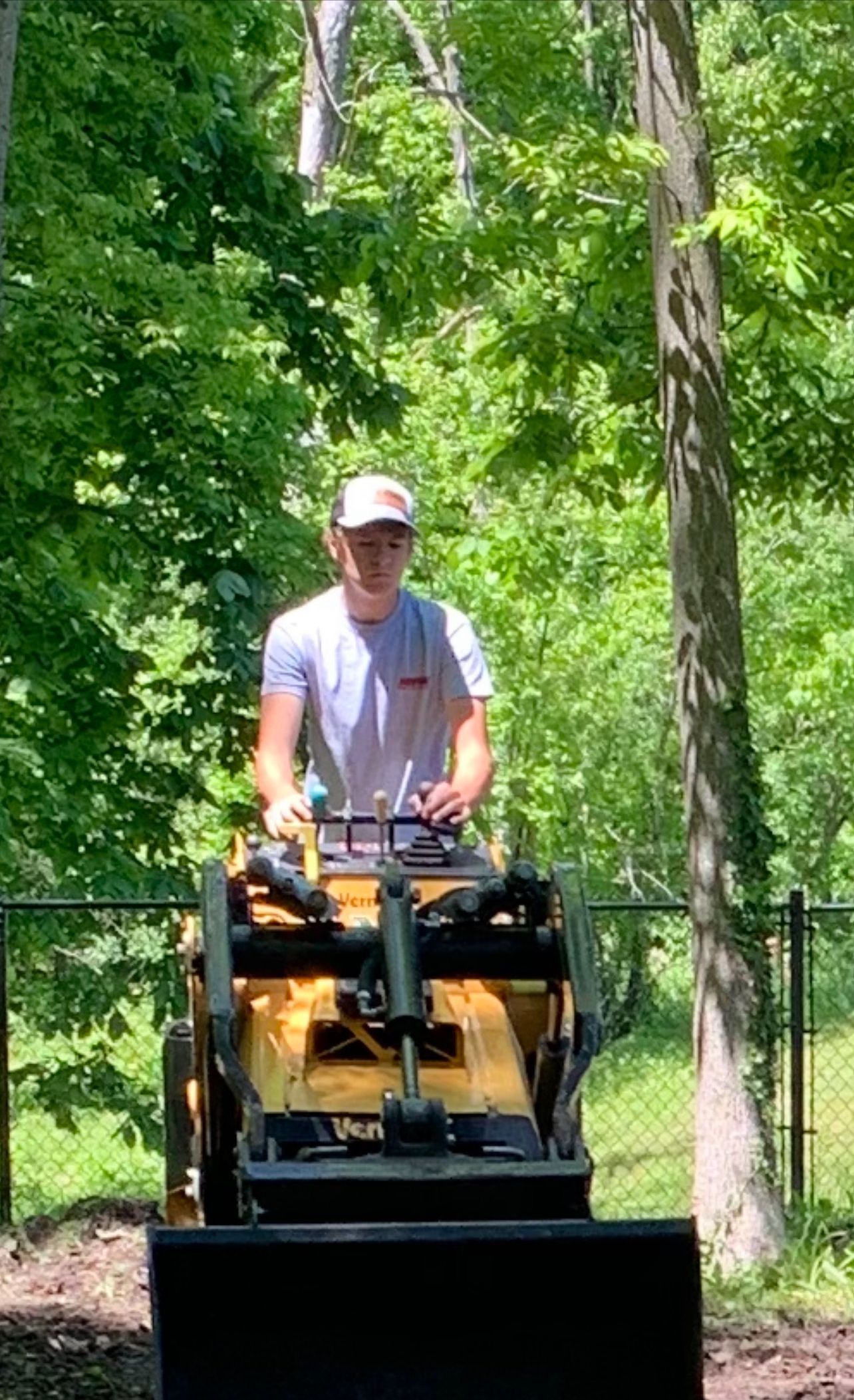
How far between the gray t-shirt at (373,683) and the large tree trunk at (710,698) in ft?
10.8

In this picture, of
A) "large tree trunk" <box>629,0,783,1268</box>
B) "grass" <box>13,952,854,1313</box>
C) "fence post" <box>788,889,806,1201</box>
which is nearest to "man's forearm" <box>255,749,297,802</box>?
"grass" <box>13,952,854,1313</box>

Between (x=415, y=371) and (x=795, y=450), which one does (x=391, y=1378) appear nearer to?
(x=795, y=450)

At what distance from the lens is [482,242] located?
9.89m

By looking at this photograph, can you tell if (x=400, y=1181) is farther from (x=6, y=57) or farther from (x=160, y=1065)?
(x=160, y=1065)

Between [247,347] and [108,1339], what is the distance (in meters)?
7.16

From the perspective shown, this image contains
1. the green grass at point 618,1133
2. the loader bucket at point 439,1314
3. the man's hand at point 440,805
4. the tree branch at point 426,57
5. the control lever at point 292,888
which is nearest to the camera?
the loader bucket at point 439,1314

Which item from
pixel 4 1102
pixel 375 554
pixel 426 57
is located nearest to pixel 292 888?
pixel 375 554

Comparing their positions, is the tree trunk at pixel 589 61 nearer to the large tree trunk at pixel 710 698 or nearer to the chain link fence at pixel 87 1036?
Result: the chain link fence at pixel 87 1036

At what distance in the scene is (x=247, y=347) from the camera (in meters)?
13.2

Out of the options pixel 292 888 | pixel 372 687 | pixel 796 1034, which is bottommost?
pixel 796 1034

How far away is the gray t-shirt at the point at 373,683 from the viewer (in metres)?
5.83

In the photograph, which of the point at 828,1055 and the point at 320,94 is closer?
the point at 828,1055

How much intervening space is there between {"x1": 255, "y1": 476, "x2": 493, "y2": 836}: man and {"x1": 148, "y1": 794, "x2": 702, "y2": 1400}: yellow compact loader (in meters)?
0.60

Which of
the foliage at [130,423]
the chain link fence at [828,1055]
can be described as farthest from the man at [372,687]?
the foliage at [130,423]
